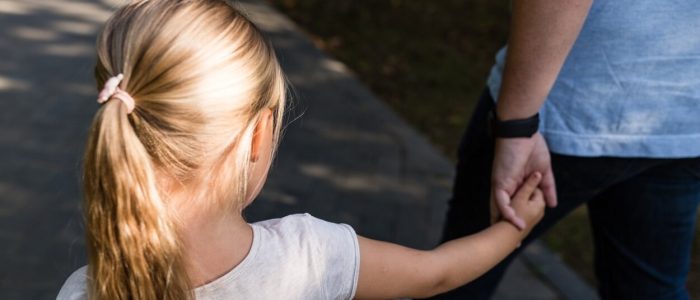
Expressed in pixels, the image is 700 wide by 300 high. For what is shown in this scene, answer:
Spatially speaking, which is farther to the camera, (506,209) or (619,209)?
(619,209)

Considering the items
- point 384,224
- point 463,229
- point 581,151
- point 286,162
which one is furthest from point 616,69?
point 286,162

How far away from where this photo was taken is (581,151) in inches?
87.2

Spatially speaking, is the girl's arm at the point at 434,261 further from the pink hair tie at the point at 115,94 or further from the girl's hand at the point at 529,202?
the pink hair tie at the point at 115,94

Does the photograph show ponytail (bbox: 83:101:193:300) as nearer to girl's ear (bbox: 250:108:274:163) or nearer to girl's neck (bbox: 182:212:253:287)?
girl's neck (bbox: 182:212:253:287)

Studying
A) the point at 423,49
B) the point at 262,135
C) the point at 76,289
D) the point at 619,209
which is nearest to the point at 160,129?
the point at 262,135

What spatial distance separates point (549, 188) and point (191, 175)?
924 millimetres

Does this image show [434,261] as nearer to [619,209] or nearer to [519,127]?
[519,127]

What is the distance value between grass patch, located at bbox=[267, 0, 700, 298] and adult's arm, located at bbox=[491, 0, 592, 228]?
2.02 m

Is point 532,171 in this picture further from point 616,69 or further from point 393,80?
point 393,80

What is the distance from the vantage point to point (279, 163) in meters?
4.43

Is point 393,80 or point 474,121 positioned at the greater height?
point 474,121

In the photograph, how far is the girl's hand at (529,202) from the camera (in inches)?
85.2

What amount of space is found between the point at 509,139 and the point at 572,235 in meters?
2.11

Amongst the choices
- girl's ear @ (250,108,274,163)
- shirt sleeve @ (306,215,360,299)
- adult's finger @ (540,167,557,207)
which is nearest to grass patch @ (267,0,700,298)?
adult's finger @ (540,167,557,207)
